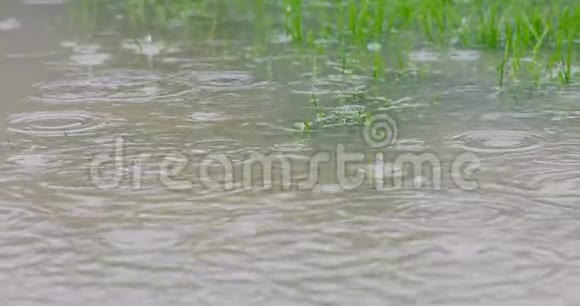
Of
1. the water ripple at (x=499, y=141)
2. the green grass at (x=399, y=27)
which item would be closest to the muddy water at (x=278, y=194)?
the water ripple at (x=499, y=141)

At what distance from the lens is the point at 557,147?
1.92m

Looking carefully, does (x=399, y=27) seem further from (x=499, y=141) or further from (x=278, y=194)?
(x=278, y=194)

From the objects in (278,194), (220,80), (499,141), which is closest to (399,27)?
(220,80)

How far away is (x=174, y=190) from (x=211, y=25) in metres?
1.86

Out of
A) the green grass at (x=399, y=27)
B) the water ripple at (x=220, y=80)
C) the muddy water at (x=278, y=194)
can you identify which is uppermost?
the green grass at (x=399, y=27)

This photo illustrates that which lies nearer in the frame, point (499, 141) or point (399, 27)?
point (499, 141)

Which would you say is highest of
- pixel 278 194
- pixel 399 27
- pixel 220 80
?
pixel 399 27

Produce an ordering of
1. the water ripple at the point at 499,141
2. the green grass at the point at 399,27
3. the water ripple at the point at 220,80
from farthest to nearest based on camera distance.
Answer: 1. the green grass at the point at 399,27
2. the water ripple at the point at 220,80
3. the water ripple at the point at 499,141

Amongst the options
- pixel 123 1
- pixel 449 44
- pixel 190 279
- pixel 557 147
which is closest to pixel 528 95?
pixel 557 147

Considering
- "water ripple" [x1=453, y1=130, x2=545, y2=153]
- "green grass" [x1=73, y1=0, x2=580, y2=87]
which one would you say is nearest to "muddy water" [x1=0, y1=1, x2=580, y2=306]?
"water ripple" [x1=453, y1=130, x2=545, y2=153]

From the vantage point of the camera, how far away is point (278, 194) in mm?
1671

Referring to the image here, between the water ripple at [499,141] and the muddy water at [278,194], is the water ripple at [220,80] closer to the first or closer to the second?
the muddy water at [278,194]

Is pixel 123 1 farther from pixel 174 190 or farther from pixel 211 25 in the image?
pixel 174 190

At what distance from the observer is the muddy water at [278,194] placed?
1.33 metres
